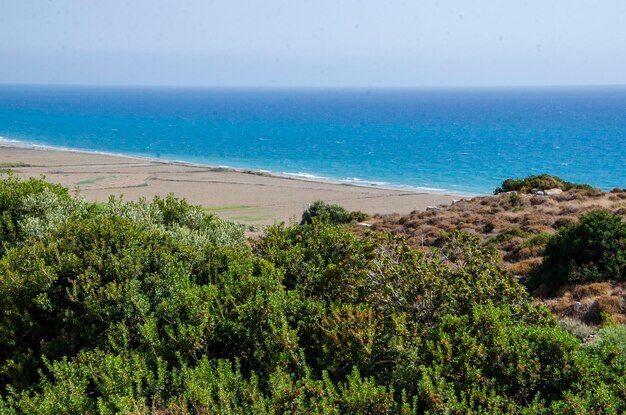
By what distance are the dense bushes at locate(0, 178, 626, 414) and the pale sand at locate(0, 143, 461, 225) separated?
29.8 meters

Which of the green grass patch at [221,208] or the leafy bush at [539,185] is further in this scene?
the green grass patch at [221,208]

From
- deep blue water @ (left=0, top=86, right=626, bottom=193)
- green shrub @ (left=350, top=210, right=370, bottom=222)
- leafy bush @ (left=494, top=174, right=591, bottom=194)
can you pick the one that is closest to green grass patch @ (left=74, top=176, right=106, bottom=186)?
deep blue water @ (left=0, top=86, right=626, bottom=193)

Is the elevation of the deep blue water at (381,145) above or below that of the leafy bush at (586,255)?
above

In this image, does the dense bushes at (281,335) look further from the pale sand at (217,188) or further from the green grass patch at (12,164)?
the green grass patch at (12,164)

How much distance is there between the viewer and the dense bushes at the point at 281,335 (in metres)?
7.42

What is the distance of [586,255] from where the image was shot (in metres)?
16.8

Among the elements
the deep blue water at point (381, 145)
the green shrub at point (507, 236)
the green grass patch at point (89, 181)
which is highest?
the deep blue water at point (381, 145)

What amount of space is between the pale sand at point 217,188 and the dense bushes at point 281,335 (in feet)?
97.9

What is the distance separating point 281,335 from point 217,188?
49387 mm

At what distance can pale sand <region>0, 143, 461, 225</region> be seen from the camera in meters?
47.9

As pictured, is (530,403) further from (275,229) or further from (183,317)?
(275,229)

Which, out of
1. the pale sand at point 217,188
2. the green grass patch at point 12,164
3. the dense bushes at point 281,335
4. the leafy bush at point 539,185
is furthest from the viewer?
the green grass patch at point 12,164

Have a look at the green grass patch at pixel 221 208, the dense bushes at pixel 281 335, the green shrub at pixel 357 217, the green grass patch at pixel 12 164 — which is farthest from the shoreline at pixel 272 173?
the dense bushes at pixel 281 335

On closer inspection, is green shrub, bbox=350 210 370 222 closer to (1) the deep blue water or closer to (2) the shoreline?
(2) the shoreline
